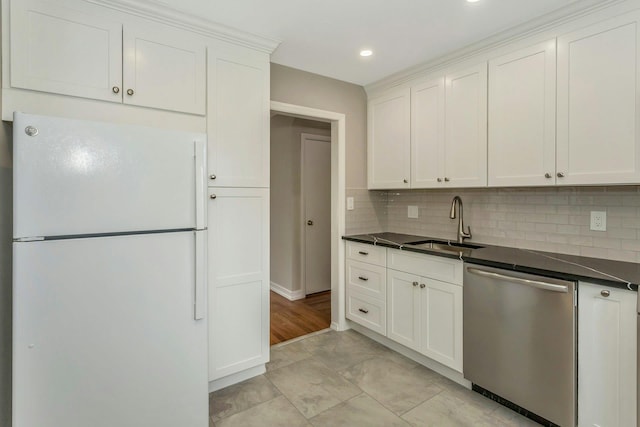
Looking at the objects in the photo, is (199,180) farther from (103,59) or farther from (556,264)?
(556,264)

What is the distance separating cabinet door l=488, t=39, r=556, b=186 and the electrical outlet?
1.19ft

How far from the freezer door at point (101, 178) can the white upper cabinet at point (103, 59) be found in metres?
0.52

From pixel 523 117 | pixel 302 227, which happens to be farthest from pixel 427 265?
pixel 302 227

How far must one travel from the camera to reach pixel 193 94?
206cm

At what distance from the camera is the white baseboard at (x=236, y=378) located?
2.22m

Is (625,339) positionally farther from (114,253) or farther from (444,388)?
(114,253)

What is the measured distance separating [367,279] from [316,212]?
1.64 m

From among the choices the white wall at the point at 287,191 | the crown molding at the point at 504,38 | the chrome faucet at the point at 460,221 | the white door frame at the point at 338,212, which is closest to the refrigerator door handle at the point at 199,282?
the white door frame at the point at 338,212

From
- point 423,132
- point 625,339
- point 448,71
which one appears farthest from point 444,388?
point 448,71

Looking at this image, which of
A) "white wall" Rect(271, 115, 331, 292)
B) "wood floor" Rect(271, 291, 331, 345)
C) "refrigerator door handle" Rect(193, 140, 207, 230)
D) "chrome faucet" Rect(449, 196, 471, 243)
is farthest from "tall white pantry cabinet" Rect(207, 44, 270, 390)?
"white wall" Rect(271, 115, 331, 292)

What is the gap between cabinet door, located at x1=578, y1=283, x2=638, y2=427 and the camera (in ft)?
4.84

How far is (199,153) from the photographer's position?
1.64 metres

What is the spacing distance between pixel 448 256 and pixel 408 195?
1.18 m

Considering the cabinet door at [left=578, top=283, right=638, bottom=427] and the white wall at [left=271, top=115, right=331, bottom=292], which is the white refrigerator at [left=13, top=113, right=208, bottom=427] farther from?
the white wall at [left=271, top=115, right=331, bottom=292]
